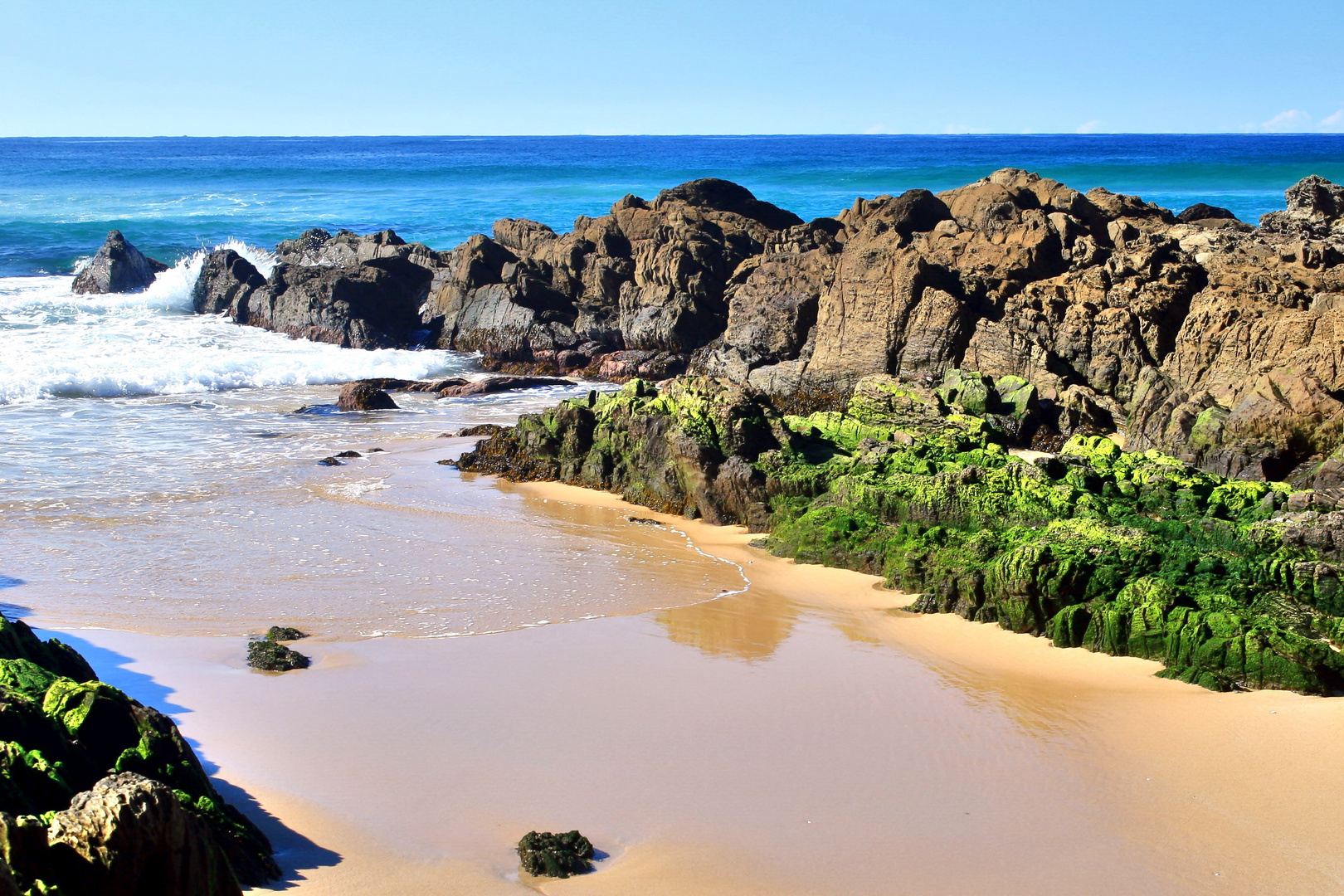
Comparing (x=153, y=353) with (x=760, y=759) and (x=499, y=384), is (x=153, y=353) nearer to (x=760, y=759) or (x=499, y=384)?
(x=499, y=384)

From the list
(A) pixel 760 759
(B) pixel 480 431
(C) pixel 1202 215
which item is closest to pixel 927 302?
(B) pixel 480 431

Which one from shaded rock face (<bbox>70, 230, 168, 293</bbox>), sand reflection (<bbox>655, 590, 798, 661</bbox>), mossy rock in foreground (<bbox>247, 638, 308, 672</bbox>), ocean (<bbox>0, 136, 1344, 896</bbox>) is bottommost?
sand reflection (<bbox>655, 590, 798, 661</bbox>)

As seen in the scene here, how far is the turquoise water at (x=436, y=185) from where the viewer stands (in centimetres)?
4094

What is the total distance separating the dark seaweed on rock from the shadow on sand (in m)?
0.09

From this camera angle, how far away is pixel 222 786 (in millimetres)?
5098

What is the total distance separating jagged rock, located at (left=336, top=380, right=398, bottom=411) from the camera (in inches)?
601

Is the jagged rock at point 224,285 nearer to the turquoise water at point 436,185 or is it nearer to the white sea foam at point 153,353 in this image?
the white sea foam at point 153,353

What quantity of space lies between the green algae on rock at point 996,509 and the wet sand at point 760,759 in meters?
0.29

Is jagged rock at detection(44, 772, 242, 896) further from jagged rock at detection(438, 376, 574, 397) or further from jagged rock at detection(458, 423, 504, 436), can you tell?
jagged rock at detection(438, 376, 574, 397)

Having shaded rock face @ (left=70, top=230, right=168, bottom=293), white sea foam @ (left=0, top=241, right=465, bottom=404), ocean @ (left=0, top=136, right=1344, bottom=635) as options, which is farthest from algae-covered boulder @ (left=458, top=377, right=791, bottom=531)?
shaded rock face @ (left=70, top=230, right=168, bottom=293)

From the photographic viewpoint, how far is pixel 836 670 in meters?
6.69

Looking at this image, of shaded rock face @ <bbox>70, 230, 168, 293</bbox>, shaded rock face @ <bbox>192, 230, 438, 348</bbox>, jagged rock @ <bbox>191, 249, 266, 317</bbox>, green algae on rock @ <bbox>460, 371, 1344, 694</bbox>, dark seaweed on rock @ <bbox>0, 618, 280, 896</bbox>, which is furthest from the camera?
shaded rock face @ <bbox>70, 230, 168, 293</bbox>

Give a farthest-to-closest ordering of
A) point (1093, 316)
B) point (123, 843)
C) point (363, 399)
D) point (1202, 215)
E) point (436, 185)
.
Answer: point (436, 185) → point (1202, 215) → point (363, 399) → point (1093, 316) → point (123, 843)

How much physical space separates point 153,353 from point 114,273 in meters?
8.37
